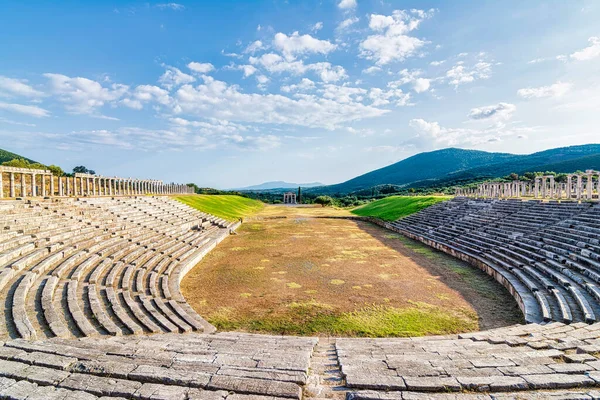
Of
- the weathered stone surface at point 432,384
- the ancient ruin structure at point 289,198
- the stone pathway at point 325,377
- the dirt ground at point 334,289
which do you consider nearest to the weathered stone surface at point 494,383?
the weathered stone surface at point 432,384

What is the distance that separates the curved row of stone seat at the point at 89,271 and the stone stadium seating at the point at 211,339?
6 centimetres

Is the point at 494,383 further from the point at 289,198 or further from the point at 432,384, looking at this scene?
the point at 289,198

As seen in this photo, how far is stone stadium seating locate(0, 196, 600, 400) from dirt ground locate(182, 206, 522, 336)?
3.21ft

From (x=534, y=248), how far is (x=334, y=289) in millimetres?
10265

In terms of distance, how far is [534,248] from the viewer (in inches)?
573

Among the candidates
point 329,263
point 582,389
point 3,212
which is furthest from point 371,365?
point 3,212

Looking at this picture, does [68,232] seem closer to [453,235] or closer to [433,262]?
[433,262]

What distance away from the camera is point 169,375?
14.9ft

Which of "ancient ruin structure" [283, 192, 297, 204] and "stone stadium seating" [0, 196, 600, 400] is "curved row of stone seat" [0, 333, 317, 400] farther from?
"ancient ruin structure" [283, 192, 297, 204]

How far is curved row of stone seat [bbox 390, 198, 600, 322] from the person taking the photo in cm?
938

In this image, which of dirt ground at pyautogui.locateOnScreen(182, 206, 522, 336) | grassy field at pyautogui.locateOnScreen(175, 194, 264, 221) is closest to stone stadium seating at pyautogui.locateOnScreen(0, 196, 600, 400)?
dirt ground at pyautogui.locateOnScreen(182, 206, 522, 336)

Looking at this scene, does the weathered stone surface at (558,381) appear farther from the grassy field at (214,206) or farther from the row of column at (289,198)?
the row of column at (289,198)

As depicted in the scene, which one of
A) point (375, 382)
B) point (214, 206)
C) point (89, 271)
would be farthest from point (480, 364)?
point (214, 206)

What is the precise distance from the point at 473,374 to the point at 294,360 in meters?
2.92
